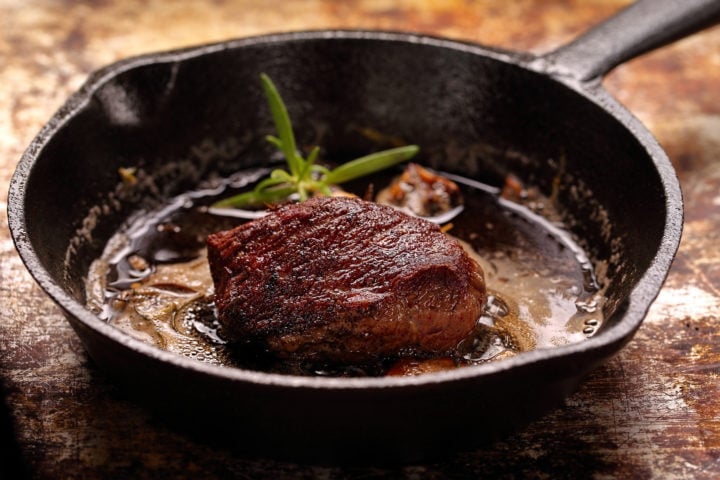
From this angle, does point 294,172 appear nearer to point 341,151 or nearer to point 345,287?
point 341,151

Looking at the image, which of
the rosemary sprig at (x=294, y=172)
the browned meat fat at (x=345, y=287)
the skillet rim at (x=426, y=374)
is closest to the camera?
the skillet rim at (x=426, y=374)

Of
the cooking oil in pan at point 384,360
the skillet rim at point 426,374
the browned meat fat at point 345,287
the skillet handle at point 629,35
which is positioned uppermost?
the skillet handle at point 629,35

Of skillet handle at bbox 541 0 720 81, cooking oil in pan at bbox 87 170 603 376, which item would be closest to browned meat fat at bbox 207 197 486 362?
cooking oil in pan at bbox 87 170 603 376

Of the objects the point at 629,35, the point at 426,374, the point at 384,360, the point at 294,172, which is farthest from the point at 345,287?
the point at 629,35

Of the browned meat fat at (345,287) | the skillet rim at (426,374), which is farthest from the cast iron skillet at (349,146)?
the browned meat fat at (345,287)

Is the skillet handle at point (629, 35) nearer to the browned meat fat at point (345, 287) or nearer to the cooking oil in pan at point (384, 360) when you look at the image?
the cooking oil in pan at point (384, 360)

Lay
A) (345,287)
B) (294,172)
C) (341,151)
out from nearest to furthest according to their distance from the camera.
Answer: (345,287)
(294,172)
(341,151)

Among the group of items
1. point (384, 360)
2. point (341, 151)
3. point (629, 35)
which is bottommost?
point (384, 360)
